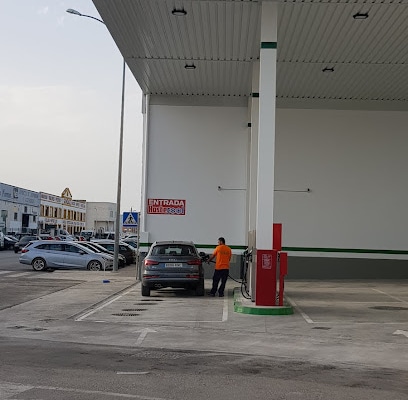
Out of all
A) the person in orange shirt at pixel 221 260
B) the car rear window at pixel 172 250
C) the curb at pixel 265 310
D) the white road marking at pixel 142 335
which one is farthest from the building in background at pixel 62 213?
the white road marking at pixel 142 335

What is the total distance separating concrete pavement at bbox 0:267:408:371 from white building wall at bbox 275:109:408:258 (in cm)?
635

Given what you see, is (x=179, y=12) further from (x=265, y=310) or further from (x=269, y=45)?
(x=265, y=310)

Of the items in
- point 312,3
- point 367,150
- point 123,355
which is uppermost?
point 312,3

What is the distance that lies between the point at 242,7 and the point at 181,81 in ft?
27.4

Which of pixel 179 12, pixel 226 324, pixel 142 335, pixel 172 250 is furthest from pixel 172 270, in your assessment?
pixel 179 12

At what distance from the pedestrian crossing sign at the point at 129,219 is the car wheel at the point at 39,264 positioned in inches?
190

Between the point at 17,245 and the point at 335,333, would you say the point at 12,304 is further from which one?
the point at 17,245

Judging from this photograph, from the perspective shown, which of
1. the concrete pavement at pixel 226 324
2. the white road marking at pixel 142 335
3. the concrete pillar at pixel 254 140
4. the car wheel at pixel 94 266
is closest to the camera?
the concrete pavement at pixel 226 324

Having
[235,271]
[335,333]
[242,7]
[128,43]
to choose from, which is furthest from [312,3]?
[235,271]

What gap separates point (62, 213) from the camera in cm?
10212

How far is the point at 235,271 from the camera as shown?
25906mm

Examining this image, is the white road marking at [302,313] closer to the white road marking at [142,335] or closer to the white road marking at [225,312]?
the white road marking at [225,312]

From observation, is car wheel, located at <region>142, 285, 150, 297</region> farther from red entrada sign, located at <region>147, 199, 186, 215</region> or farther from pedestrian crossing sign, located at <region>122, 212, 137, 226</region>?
pedestrian crossing sign, located at <region>122, 212, 137, 226</region>

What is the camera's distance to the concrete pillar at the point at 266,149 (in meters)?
14.6
